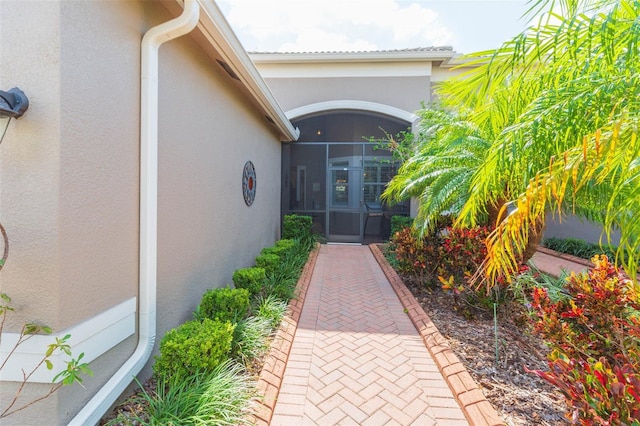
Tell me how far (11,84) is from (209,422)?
8.55 ft

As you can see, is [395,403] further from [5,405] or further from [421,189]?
[421,189]

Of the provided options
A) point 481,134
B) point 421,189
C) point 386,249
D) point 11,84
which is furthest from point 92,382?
point 386,249

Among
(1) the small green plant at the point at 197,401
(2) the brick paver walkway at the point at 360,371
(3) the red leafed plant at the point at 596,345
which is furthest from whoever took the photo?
(2) the brick paver walkway at the point at 360,371

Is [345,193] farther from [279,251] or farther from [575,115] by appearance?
[575,115]

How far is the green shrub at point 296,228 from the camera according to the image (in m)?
8.97

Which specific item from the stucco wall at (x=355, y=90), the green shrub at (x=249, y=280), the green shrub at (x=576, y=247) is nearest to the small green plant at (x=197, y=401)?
the green shrub at (x=249, y=280)

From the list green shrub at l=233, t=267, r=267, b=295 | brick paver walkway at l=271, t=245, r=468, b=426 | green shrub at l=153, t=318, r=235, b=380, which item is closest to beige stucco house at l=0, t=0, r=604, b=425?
green shrub at l=153, t=318, r=235, b=380

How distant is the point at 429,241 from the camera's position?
5.31 metres

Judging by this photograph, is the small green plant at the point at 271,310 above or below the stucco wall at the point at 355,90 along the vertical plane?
below

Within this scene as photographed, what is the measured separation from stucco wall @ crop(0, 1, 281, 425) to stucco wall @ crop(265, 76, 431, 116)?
7081 mm

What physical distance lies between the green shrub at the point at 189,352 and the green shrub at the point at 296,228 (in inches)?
248

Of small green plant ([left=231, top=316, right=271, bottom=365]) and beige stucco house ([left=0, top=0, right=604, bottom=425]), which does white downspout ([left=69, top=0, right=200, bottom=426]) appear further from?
small green plant ([left=231, top=316, right=271, bottom=365])

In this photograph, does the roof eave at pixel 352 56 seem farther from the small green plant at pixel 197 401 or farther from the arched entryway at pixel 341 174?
the small green plant at pixel 197 401

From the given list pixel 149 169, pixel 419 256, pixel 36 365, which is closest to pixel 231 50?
pixel 149 169
